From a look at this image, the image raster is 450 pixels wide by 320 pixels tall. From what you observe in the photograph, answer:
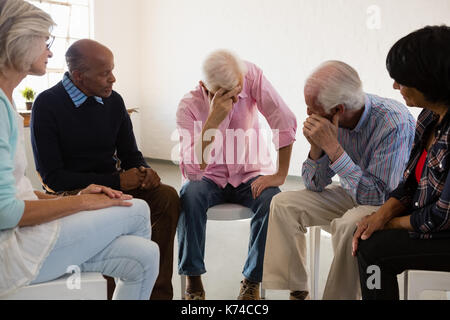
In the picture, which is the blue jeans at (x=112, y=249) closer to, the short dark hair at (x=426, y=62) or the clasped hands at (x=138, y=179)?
the clasped hands at (x=138, y=179)

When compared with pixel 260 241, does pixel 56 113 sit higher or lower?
higher

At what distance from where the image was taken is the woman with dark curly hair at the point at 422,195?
1300mm

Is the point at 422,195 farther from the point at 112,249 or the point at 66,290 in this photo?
the point at 66,290

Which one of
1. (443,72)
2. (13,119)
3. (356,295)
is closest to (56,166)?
(13,119)

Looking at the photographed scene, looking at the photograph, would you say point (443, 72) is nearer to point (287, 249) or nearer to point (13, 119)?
point (287, 249)

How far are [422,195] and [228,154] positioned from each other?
1023 mm

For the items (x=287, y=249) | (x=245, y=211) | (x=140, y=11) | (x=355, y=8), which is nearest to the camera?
(x=287, y=249)

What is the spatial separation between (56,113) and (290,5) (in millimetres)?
3428

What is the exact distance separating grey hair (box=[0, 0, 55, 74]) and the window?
14.6 feet

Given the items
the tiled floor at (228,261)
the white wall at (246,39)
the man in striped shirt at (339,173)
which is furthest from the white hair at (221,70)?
the white wall at (246,39)

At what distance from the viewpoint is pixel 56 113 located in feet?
6.34

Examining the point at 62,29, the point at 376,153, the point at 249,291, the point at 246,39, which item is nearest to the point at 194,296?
the point at 249,291

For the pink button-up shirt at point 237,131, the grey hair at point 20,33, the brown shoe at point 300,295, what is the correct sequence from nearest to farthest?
the grey hair at point 20,33, the brown shoe at point 300,295, the pink button-up shirt at point 237,131

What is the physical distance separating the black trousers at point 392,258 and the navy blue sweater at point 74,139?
110 cm
